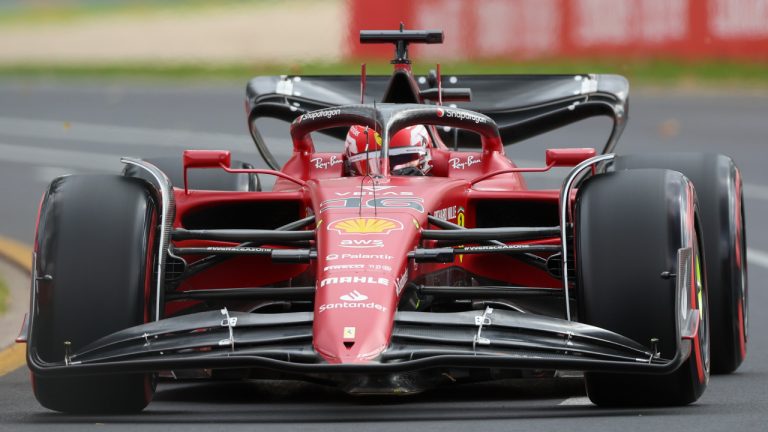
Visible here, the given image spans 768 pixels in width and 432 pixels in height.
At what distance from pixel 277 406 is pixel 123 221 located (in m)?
0.97

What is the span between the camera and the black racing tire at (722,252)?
868 cm

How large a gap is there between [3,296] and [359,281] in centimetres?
500

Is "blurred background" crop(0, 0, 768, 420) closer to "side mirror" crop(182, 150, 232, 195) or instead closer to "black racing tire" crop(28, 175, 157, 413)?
"side mirror" crop(182, 150, 232, 195)

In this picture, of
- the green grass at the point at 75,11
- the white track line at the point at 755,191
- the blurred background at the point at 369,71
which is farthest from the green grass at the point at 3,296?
the green grass at the point at 75,11

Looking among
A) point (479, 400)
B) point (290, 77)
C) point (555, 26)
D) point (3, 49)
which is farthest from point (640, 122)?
point (3, 49)

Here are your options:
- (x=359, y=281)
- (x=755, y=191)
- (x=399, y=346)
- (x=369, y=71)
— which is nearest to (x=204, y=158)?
(x=359, y=281)

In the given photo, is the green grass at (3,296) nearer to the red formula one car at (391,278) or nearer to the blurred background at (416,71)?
the red formula one car at (391,278)

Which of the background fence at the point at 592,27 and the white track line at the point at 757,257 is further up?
the background fence at the point at 592,27

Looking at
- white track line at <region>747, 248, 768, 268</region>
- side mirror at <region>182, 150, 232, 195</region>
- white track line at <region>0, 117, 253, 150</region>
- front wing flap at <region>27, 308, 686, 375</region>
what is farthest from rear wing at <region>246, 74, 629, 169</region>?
white track line at <region>0, 117, 253, 150</region>

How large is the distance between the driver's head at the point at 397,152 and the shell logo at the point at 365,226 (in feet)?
4.14

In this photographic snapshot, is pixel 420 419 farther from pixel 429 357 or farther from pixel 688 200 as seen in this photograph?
pixel 688 200

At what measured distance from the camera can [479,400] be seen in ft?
25.0

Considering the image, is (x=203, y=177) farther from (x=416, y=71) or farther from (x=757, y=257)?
(x=416, y=71)

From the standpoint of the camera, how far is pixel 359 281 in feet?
22.9
